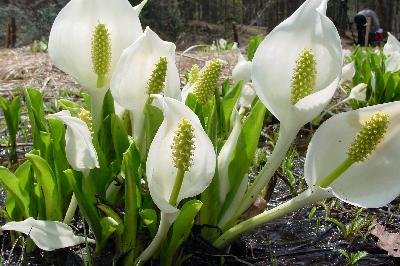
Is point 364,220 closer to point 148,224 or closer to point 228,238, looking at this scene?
point 228,238

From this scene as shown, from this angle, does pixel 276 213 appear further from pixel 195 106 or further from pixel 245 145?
pixel 195 106

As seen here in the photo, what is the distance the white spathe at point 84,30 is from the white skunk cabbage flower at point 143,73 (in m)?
0.11

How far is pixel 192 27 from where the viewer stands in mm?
16344

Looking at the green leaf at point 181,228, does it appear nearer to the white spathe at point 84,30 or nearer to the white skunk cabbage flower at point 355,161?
the white skunk cabbage flower at point 355,161

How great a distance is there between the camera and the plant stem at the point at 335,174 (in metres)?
1.17

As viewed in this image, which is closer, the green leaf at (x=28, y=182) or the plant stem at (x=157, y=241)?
the plant stem at (x=157, y=241)

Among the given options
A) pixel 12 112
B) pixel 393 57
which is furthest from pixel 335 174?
pixel 393 57

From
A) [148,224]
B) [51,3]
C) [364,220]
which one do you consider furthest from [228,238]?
[51,3]

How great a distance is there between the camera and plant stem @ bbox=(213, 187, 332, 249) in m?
1.23

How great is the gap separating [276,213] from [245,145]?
180 millimetres

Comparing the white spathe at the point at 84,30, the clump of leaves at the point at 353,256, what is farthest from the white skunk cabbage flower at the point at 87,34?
the clump of leaves at the point at 353,256

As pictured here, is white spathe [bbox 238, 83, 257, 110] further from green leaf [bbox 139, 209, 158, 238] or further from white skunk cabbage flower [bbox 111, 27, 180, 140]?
green leaf [bbox 139, 209, 158, 238]

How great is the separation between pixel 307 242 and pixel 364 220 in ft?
0.87

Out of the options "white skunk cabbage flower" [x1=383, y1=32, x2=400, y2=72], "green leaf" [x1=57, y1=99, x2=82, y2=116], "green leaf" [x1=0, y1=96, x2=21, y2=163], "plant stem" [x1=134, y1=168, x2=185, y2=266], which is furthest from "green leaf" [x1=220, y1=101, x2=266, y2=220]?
"white skunk cabbage flower" [x1=383, y1=32, x2=400, y2=72]
